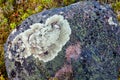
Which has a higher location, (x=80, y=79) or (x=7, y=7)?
(x=7, y=7)

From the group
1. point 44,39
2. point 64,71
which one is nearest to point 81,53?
point 64,71

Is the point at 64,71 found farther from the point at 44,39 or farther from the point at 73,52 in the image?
the point at 44,39

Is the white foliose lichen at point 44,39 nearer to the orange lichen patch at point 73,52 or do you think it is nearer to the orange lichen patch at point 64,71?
the orange lichen patch at point 73,52

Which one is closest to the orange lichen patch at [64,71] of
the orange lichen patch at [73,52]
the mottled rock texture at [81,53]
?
the mottled rock texture at [81,53]

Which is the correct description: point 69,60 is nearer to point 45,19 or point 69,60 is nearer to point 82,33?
point 82,33

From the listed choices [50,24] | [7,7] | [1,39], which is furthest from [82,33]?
[7,7]

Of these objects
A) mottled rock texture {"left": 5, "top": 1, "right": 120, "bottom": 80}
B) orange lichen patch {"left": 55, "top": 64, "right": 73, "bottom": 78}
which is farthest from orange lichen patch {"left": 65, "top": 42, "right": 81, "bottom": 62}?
orange lichen patch {"left": 55, "top": 64, "right": 73, "bottom": 78}

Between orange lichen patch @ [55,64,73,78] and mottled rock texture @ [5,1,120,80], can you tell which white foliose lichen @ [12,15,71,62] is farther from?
orange lichen patch @ [55,64,73,78]

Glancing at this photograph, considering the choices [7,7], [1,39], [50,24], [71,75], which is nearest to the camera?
[71,75]
